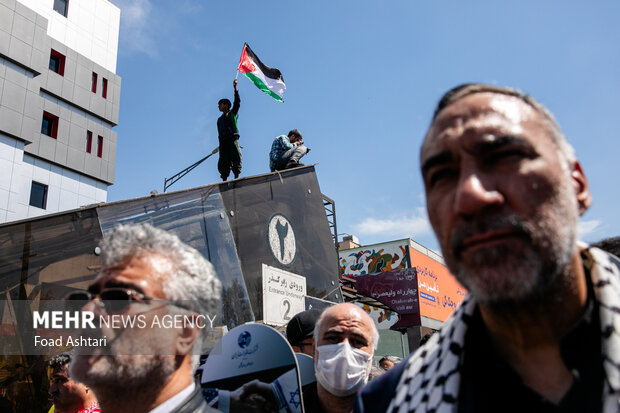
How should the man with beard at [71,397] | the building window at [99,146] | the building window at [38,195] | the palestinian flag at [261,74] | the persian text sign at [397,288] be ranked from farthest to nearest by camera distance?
1. the building window at [99,146]
2. the building window at [38,195]
3. the persian text sign at [397,288]
4. the palestinian flag at [261,74]
5. the man with beard at [71,397]

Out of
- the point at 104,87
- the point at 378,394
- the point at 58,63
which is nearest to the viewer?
the point at 378,394

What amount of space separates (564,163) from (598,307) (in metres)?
0.34

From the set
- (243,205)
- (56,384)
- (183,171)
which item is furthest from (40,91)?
(56,384)

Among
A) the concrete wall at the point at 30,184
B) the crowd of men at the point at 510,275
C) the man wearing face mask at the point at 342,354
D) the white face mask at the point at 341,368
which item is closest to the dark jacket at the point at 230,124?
the man wearing face mask at the point at 342,354

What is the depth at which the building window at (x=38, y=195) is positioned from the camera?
949 inches

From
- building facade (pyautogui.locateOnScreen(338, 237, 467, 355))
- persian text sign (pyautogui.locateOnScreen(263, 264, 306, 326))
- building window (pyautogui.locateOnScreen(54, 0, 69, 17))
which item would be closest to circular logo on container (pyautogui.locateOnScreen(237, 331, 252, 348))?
persian text sign (pyautogui.locateOnScreen(263, 264, 306, 326))

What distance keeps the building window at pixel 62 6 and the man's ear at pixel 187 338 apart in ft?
104

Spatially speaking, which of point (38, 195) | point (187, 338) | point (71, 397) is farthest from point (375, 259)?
point (187, 338)

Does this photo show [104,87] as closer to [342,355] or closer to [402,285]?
[402,285]

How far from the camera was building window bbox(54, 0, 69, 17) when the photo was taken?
27503 mm

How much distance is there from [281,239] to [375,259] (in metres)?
18.6

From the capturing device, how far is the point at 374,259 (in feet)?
92.7

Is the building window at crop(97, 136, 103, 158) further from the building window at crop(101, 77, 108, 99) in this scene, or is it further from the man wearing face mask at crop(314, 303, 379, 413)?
the man wearing face mask at crop(314, 303, 379, 413)

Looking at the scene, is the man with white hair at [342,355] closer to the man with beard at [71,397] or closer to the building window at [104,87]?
the man with beard at [71,397]
